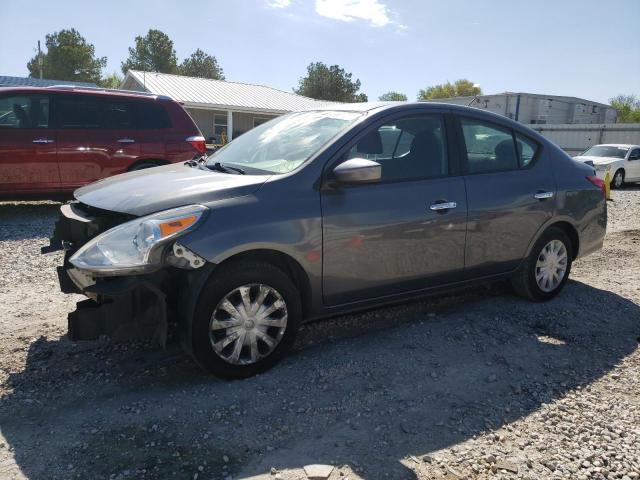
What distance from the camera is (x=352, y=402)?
3.10 metres

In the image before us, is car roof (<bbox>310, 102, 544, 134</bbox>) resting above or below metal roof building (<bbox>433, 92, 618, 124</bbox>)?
below

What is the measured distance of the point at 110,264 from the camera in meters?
2.91

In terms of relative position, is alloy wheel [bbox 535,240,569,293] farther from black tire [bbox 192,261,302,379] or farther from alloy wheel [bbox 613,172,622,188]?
alloy wheel [bbox 613,172,622,188]

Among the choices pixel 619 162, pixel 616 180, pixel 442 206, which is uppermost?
pixel 619 162

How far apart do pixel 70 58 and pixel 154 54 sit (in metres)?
10.9

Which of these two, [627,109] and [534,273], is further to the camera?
[627,109]

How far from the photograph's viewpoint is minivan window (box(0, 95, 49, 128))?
25.1 ft

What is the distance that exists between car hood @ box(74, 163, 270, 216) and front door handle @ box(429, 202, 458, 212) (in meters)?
1.30

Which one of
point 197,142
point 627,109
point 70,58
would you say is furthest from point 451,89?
point 197,142

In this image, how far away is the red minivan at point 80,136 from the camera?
301 inches

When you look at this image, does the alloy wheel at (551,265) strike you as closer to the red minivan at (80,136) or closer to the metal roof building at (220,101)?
the red minivan at (80,136)

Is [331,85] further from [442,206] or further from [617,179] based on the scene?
[442,206]

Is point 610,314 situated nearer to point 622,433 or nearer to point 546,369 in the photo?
point 546,369

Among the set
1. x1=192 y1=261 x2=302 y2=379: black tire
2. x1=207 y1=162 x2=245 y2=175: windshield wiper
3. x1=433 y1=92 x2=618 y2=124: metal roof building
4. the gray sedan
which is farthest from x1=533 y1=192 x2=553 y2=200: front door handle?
x1=433 y1=92 x2=618 y2=124: metal roof building
